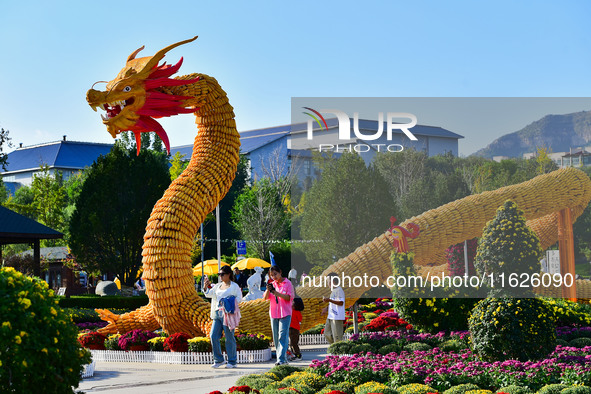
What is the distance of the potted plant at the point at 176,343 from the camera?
37.3 ft

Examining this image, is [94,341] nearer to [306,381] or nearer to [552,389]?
[306,381]

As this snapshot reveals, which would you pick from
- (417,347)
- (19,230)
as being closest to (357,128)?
(417,347)

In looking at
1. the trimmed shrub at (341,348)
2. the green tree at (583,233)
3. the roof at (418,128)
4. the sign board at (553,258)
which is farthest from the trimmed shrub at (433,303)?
the roof at (418,128)

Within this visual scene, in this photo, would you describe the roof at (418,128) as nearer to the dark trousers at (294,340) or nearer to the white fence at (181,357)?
the dark trousers at (294,340)

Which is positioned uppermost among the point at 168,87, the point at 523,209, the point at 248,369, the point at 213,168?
the point at 168,87

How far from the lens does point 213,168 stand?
1229cm

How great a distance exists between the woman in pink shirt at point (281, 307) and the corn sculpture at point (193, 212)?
1.38m

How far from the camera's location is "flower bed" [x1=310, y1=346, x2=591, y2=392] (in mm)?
7535

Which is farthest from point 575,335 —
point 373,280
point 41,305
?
point 41,305

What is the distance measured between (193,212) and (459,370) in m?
5.40

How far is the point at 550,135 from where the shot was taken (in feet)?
36.6

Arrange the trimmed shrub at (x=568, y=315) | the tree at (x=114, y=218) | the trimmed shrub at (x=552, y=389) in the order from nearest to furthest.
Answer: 1. the trimmed shrub at (x=552, y=389)
2. the trimmed shrub at (x=568, y=315)
3. the tree at (x=114, y=218)

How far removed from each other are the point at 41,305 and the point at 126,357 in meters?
6.59

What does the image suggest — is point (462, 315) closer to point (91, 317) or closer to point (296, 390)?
point (296, 390)
